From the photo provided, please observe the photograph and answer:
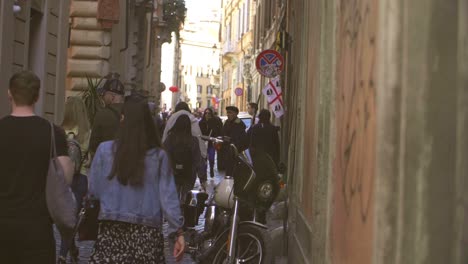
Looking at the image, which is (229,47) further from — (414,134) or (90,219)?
(414,134)

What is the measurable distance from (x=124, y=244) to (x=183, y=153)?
601 cm

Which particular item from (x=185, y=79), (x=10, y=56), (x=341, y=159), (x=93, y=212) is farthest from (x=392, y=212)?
(x=185, y=79)

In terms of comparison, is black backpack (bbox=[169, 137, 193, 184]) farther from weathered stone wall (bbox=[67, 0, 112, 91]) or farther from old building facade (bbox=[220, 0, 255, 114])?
old building facade (bbox=[220, 0, 255, 114])

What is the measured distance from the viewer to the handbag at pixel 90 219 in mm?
5254

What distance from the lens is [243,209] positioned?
8.08 m

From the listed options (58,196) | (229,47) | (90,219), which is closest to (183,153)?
(90,219)

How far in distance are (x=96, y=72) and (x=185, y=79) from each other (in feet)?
342

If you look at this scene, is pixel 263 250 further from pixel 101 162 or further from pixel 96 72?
pixel 96 72

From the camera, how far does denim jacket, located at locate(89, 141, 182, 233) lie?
5.04 m

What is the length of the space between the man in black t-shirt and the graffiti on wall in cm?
156

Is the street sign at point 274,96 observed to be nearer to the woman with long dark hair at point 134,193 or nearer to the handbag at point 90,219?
the handbag at point 90,219

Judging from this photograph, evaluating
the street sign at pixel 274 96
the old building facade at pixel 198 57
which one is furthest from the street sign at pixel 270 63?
the old building facade at pixel 198 57

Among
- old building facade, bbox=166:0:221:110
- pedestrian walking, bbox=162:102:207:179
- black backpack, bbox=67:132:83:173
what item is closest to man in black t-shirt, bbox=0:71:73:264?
black backpack, bbox=67:132:83:173

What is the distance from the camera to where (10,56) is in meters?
11.7
